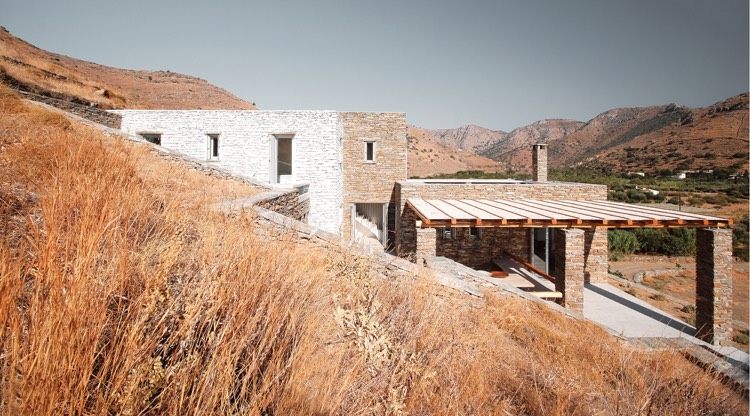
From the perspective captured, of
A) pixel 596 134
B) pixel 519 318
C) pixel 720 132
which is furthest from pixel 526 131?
pixel 519 318

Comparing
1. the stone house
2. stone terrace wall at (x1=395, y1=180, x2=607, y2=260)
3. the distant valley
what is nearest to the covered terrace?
the stone house

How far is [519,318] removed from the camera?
15.8 ft

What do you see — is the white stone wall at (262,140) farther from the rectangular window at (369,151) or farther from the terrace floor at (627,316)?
the terrace floor at (627,316)

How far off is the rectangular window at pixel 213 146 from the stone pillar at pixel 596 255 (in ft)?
48.3

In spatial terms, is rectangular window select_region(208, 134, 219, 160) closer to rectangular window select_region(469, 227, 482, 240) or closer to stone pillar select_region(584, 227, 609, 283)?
rectangular window select_region(469, 227, 482, 240)

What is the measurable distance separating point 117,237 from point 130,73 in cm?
6237

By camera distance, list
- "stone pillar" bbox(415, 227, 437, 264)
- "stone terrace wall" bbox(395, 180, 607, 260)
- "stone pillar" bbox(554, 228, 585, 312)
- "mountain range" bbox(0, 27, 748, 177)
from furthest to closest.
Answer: "mountain range" bbox(0, 27, 748, 177), "stone terrace wall" bbox(395, 180, 607, 260), "stone pillar" bbox(415, 227, 437, 264), "stone pillar" bbox(554, 228, 585, 312)

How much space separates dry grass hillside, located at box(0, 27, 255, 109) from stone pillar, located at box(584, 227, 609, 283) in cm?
2133

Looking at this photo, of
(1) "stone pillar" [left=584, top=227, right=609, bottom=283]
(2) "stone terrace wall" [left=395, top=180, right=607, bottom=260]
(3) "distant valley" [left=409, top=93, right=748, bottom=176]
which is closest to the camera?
(1) "stone pillar" [left=584, top=227, right=609, bottom=283]

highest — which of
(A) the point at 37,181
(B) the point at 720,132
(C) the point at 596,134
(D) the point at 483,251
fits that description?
(C) the point at 596,134

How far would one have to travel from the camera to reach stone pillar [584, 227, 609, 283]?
1131 centimetres

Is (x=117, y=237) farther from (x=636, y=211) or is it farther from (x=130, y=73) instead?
(x=130, y=73)

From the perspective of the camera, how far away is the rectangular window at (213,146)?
13.2m

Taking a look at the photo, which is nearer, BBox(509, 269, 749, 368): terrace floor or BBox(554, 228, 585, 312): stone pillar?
BBox(509, 269, 749, 368): terrace floor
